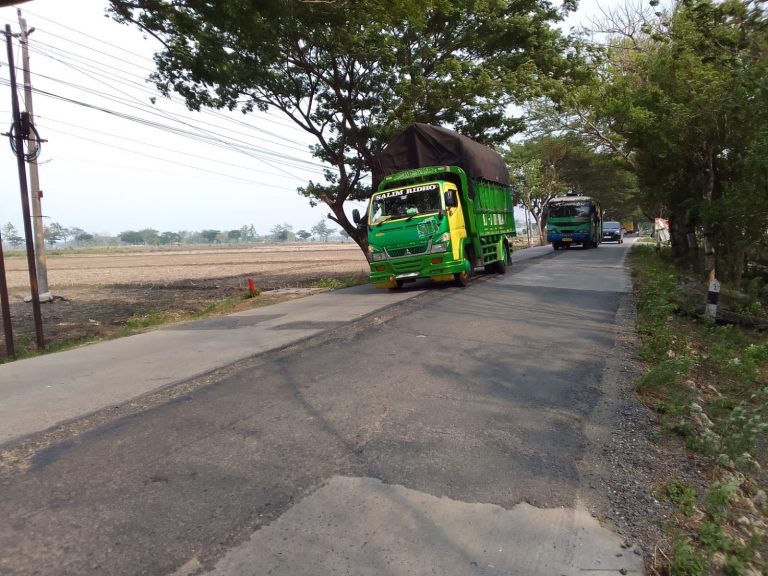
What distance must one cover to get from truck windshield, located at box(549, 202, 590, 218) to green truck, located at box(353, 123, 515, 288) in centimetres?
1653

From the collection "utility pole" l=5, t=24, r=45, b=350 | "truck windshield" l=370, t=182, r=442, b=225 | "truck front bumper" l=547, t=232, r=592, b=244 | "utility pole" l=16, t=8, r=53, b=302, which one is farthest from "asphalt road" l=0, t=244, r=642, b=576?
"truck front bumper" l=547, t=232, r=592, b=244

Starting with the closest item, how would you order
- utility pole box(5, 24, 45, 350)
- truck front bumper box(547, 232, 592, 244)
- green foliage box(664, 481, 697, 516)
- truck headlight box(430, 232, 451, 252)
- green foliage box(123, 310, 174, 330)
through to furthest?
green foliage box(664, 481, 697, 516), utility pole box(5, 24, 45, 350), green foliage box(123, 310, 174, 330), truck headlight box(430, 232, 451, 252), truck front bumper box(547, 232, 592, 244)

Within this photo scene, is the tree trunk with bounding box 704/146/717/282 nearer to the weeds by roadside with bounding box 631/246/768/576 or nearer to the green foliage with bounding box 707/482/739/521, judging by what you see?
the weeds by roadside with bounding box 631/246/768/576

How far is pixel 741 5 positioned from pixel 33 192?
59.9 ft

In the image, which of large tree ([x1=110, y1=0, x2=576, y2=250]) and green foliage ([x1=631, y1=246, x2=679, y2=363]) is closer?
green foliage ([x1=631, y1=246, x2=679, y2=363])

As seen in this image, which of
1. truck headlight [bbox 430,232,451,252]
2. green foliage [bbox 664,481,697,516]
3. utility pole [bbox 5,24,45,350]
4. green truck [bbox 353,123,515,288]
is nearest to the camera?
green foliage [bbox 664,481,697,516]

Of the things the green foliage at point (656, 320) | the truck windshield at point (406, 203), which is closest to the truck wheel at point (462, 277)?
the truck windshield at point (406, 203)

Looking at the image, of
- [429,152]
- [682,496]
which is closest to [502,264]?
[429,152]

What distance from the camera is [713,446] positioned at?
13.3 feet

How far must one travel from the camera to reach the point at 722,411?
5.18 meters

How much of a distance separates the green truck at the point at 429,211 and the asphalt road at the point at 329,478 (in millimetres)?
5982

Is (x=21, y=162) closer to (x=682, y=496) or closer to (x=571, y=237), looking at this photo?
(x=682, y=496)

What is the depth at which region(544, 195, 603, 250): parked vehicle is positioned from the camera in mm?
30656

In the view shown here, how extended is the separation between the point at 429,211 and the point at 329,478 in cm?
967
